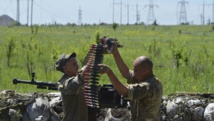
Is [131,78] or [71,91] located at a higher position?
[131,78]

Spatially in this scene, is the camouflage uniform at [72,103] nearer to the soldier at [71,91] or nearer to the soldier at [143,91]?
the soldier at [71,91]

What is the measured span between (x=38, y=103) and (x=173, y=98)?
2117mm

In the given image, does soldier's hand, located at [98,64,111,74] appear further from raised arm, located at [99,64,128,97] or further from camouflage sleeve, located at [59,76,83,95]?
camouflage sleeve, located at [59,76,83,95]

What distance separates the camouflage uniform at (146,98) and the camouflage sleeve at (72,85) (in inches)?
20.4

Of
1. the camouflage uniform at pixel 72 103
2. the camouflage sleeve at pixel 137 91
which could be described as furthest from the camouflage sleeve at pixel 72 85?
the camouflage sleeve at pixel 137 91

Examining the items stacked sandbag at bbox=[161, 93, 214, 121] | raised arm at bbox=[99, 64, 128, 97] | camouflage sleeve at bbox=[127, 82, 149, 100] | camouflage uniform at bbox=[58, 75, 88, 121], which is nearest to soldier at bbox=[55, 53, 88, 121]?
camouflage uniform at bbox=[58, 75, 88, 121]

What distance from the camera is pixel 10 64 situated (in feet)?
58.5

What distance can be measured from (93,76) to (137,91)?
457 millimetres

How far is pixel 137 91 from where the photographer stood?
15.2 feet

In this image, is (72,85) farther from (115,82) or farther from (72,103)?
(115,82)

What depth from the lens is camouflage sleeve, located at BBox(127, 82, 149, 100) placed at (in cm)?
460

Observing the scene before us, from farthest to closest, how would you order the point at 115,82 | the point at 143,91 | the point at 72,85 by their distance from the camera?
the point at 72,85, the point at 143,91, the point at 115,82

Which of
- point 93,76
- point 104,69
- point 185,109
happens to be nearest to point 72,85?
point 93,76

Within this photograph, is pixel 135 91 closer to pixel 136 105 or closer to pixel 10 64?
pixel 136 105
